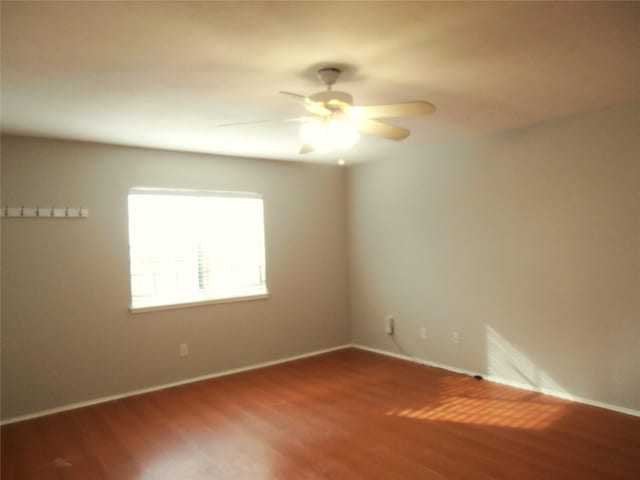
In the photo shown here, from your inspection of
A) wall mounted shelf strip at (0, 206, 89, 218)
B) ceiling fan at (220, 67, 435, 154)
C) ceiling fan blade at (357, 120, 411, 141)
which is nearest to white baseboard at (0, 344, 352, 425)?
wall mounted shelf strip at (0, 206, 89, 218)

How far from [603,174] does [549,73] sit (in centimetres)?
120

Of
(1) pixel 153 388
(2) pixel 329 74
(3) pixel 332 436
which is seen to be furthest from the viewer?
(1) pixel 153 388

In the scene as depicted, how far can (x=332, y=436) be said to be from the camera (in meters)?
2.99

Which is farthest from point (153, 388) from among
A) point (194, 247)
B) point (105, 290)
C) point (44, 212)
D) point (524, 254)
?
point (524, 254)

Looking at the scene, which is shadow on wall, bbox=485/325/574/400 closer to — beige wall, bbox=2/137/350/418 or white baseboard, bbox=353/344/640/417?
white baseboard, bbox=353/344/640/417

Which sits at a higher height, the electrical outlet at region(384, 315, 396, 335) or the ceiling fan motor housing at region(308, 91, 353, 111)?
the ceiling fan motor housing at region(308, 91, 353, 111)

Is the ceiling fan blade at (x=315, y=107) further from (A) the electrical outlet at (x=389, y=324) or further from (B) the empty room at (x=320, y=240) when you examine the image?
(A) the electrical outlet at (x=389, y=324)

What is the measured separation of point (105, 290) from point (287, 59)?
2751 mm

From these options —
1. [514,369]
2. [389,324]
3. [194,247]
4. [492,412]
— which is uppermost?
[194,247]

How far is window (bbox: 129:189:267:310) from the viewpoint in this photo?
4.11m

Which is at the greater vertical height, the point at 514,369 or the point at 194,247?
the point at 194,247

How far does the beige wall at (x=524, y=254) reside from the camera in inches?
127

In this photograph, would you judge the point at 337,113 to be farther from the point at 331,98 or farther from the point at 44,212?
the point at 44,212

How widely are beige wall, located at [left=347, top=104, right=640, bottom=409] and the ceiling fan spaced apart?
74.2 inches
